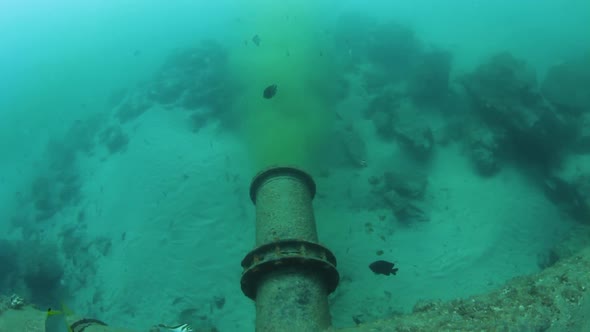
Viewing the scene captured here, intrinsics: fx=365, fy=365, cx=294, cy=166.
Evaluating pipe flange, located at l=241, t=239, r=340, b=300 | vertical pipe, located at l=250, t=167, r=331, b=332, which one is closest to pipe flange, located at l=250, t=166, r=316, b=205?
vertical pipe, located at l=250, t=167, r=331, b=332

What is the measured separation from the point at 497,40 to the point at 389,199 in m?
17.6

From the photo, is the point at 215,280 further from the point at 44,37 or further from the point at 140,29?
the point at 44,37

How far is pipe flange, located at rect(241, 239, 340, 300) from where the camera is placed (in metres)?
5.51

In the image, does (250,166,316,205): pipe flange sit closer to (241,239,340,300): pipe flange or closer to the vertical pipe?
the vertical pipe

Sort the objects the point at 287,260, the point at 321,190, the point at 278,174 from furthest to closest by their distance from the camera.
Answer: the point at 321,190
the point at 278,174
the point at 287,260

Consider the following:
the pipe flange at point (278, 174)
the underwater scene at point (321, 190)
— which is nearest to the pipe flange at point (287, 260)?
the underwater scene at point (321, 190)

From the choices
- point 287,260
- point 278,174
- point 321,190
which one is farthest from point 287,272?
point 321,190

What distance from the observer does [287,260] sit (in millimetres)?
5492

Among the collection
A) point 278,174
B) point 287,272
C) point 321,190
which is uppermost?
point 321,190

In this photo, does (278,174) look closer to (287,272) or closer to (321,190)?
(287,272)

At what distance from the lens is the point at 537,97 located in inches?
595

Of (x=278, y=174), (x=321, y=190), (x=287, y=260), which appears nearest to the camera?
(x=287, y=260)

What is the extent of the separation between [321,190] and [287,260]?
780 cm

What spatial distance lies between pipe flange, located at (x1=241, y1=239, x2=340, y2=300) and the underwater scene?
1.3 inches
